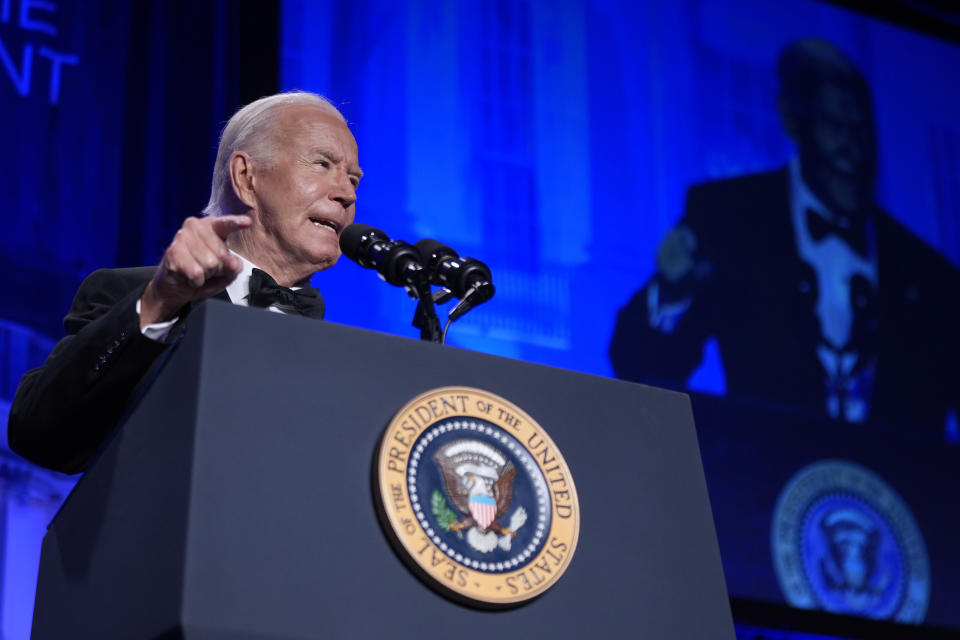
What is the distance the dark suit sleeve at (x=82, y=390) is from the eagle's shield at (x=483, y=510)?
1.49 feet

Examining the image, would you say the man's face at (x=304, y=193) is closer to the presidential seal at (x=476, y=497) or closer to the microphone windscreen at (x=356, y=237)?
the microphone windscreen at (x=356, y=237)

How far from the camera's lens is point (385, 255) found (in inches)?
60.7

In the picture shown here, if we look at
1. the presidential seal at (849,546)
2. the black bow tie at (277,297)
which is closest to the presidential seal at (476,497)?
the black bow tie at (277,297)

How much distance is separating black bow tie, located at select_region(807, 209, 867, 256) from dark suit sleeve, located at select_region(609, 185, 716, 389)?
56cm

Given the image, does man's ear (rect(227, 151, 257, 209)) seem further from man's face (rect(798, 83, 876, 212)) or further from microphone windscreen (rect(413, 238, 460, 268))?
man's face (rect(798, 83, 876, 212))

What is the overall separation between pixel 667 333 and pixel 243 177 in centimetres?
238

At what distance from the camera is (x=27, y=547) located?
2.99 meters

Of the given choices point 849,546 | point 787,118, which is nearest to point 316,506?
point 849,546

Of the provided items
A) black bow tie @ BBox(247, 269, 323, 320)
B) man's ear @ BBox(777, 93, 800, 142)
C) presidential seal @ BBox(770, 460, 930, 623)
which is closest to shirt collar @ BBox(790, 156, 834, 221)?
man's ear @ BBox(777, 93, 800, 142)

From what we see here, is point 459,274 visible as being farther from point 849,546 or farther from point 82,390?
point 849,546

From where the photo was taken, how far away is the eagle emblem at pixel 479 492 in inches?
47.7

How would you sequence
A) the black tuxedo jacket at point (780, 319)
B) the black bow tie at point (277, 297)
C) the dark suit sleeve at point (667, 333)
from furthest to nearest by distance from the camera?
1. the black tuxedo jacket at point (780, 319)
2. the dark suit sleeve at point (667, 333)
3. the black bow tie at point (277, 297)

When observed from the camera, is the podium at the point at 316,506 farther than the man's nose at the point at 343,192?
No

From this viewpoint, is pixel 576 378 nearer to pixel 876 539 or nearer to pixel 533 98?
pixel 533 98
